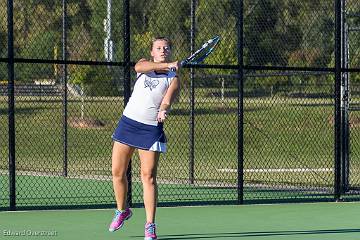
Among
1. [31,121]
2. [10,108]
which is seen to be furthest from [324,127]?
[10,108]

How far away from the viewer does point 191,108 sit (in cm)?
1560

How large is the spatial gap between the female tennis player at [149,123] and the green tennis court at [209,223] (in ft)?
1.94

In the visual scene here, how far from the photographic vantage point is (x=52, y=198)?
14.2 metres

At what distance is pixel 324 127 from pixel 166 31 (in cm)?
419

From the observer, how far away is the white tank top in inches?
404

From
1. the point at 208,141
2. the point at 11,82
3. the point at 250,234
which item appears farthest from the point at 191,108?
the point at 208,141

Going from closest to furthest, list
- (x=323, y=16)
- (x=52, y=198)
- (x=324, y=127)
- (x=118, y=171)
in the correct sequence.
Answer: (x=118, y=171), (x=52, y=198), (x=324, y=127), (x=323, y=16)

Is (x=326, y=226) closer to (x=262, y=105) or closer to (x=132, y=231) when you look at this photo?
(x=132, y=231)

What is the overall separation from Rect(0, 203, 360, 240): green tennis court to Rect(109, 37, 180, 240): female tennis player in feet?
1.94

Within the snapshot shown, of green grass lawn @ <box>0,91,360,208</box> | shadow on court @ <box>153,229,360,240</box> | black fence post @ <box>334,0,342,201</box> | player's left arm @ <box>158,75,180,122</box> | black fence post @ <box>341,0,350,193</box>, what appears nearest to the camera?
player's left arm @ <box>158,75,180,122</box>

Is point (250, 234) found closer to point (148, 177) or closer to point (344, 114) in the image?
point (148, 177)

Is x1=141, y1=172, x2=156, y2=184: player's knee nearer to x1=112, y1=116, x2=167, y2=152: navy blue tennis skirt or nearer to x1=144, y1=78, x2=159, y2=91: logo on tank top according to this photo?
x1=112, y1=116, x2=167, y2=152: navy blue tennis skirt

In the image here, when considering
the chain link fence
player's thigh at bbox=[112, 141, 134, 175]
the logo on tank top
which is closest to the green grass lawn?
the chain link fence

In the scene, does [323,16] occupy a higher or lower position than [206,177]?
higher
